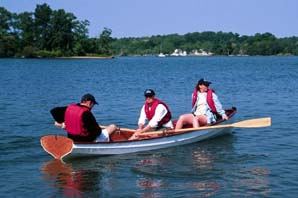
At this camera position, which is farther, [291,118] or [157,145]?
[291,118]

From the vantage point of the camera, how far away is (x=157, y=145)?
15750 mm

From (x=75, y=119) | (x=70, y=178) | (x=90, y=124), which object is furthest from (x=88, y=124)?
(x=70, y=178)

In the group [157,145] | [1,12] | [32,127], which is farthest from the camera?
[1,12]

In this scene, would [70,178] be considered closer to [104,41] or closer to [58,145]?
[58,145]

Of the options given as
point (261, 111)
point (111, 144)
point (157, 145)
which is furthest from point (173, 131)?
point (261, 111)

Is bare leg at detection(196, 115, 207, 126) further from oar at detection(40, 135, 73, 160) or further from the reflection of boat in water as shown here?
oar at detection(40, 135, 73, 160)

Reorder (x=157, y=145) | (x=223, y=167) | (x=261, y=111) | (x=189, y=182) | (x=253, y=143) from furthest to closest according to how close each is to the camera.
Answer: (x=261, y=111), (x=253, y=143), (x=157, y=145), (x=223, y=167), (x=189, y=182)

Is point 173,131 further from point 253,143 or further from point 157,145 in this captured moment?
point 253,143

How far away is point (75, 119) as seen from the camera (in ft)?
45.2

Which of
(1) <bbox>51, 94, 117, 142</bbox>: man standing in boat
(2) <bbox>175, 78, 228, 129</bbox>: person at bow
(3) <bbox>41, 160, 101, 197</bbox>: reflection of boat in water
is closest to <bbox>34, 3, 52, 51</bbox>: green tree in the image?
(2) <bbox>175, 78, 228, 129</bbox>: person at bow

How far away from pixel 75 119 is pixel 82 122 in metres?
0.19

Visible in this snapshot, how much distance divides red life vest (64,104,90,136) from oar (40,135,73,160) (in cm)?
41

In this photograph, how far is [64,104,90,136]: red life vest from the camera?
1368 cm

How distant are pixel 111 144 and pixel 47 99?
1963 cm
